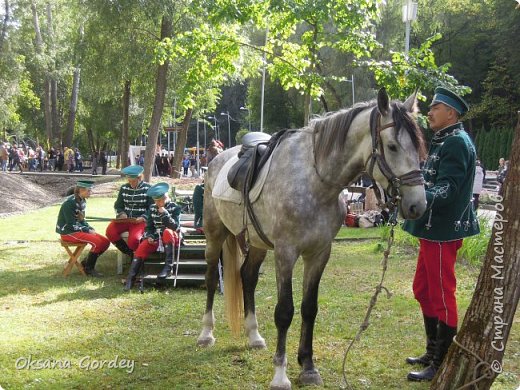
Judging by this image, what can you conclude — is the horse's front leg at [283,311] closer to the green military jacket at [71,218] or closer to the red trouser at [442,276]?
the red trouser at [442,276]

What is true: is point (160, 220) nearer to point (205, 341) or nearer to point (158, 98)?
point (205, 341)

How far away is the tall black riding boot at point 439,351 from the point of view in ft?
13.5

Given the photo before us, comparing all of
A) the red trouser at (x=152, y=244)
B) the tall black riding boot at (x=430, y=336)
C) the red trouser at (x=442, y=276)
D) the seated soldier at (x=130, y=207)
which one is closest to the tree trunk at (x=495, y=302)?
the red trouser at (x=442, y=276)

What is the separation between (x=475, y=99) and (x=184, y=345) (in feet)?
110

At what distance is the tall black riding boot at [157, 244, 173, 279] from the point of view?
7.42m

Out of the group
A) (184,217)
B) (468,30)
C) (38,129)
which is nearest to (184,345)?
(184,217)

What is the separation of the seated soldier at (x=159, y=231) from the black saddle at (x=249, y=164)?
2791 millimetres

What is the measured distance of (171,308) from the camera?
6.40 meters

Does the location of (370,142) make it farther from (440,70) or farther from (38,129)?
(38,129)

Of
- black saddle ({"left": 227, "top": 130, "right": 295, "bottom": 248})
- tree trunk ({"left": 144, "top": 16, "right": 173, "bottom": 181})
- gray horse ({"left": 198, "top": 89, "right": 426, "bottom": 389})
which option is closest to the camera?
gray horse ({"left": 198, "top": 89, "right": 426, "bottom": 389})

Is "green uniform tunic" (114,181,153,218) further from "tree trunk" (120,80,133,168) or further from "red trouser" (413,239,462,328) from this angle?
"tree trunk" (120,80,133,168)

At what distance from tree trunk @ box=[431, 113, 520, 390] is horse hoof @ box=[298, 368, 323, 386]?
1054mm

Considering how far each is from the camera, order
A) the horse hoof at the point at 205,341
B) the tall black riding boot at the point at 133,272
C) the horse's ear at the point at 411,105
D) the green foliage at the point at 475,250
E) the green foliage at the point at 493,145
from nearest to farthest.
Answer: the horse's ear at the point at 411,105
the horse hoof at the point at 205,341
the tall black riding boot at the point at 133,272
the green foliage at the point at 475,250
the green foliage at the point at 493,145

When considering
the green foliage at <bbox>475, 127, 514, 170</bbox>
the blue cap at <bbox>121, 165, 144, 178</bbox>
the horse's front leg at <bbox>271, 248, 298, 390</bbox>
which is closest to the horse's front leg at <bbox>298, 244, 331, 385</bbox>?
the horse's front leg at <bbox>271, 248, 298, 390</bbox>
